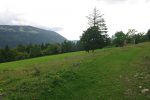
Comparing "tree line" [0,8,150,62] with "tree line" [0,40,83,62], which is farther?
"tree line" [0,40,83,62]

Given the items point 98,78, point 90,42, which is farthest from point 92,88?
point 90,42

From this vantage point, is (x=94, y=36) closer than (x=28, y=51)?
Yes

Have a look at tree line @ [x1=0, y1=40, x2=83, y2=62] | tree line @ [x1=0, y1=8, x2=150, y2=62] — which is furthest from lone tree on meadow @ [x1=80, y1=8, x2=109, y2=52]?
tree line @ [x1=0, y1=40, x2=83, y2=62]

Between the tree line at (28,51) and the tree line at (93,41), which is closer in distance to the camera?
the tree line at (93,41)

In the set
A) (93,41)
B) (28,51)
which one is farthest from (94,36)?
(28,51)

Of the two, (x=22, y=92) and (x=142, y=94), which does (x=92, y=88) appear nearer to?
(x=142, y=94)

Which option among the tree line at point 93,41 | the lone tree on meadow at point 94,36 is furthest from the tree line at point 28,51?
the lone tree on meadow at point 94,36

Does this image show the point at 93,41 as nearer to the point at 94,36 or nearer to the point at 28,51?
the point at 94,36

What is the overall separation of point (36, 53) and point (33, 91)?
10788 cm

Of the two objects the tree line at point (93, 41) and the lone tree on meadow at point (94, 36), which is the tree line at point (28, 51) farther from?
the lone tree on meadow at point (94, 36)

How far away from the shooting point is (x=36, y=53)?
122 metres

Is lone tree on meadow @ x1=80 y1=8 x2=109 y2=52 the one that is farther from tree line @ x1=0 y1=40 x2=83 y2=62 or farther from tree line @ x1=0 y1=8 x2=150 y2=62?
tree line @ x1=0 y1=40 x2=83 y2=62

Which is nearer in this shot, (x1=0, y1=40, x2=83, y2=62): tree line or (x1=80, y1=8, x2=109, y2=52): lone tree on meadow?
(x1=80, y1=8, x2=109, y2=52): lone tree on meadow

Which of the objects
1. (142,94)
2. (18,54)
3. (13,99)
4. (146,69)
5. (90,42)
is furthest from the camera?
(18,54)
